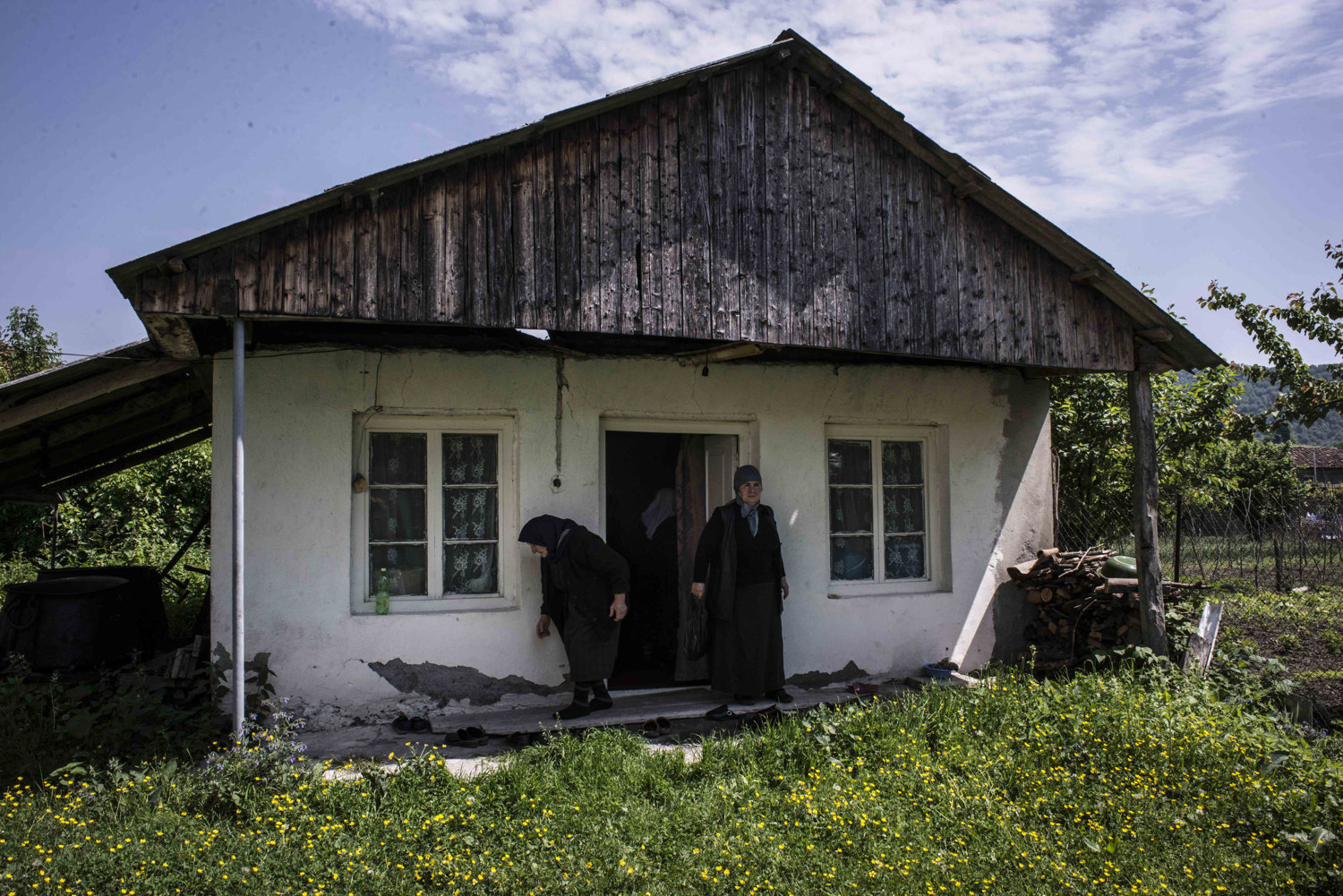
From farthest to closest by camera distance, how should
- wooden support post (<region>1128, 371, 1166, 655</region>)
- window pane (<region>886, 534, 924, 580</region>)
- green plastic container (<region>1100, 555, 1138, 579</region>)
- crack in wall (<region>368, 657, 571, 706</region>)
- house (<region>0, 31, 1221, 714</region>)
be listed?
window pane (<region>886, 534, 924, 580</region>) → green plastic container (<region>1100, 555, 1138, 579</region>) → wooden support post (<region>1128, 371, 1166, 655</region>) → crack in wall (<region>368, 657, 571, 706</region>) → house (<region>0, 31, 1221, 714</region>)

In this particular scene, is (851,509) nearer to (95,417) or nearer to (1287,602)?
(95,417)

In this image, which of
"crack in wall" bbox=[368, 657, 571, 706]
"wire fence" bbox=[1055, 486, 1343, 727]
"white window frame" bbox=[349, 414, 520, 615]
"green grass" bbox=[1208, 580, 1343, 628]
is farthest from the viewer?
"wire fence" bbox=[1055, 486, 1343, 727]

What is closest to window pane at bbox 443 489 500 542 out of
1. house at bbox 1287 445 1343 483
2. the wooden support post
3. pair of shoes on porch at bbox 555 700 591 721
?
pair of shoes on porch at bbox 555 700 591 721

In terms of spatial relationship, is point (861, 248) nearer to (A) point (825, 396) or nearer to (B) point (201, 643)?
(A) point (825, 396)

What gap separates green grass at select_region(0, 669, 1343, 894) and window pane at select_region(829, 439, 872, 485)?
8.21 feet

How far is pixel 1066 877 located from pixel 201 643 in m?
6.44

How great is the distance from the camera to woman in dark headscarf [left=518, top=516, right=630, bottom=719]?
5977 millimetres

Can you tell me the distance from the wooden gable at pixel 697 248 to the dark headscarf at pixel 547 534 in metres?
1.48

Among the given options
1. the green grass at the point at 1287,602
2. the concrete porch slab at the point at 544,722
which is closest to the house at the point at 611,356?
the concrete porch slab at the point at 544,722

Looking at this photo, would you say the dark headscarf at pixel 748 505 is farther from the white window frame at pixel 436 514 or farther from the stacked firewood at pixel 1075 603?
Result: the stacked firewood at pixel 1075 603

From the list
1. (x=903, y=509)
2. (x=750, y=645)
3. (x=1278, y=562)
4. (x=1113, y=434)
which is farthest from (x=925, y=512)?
(x=1278, y=562)

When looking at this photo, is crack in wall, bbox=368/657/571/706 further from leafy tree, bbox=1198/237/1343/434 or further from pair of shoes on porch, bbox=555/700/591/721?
leafy tree, bbox=1198/237/1343/434

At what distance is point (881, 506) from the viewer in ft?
25.1

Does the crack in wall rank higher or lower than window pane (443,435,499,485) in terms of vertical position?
lower
